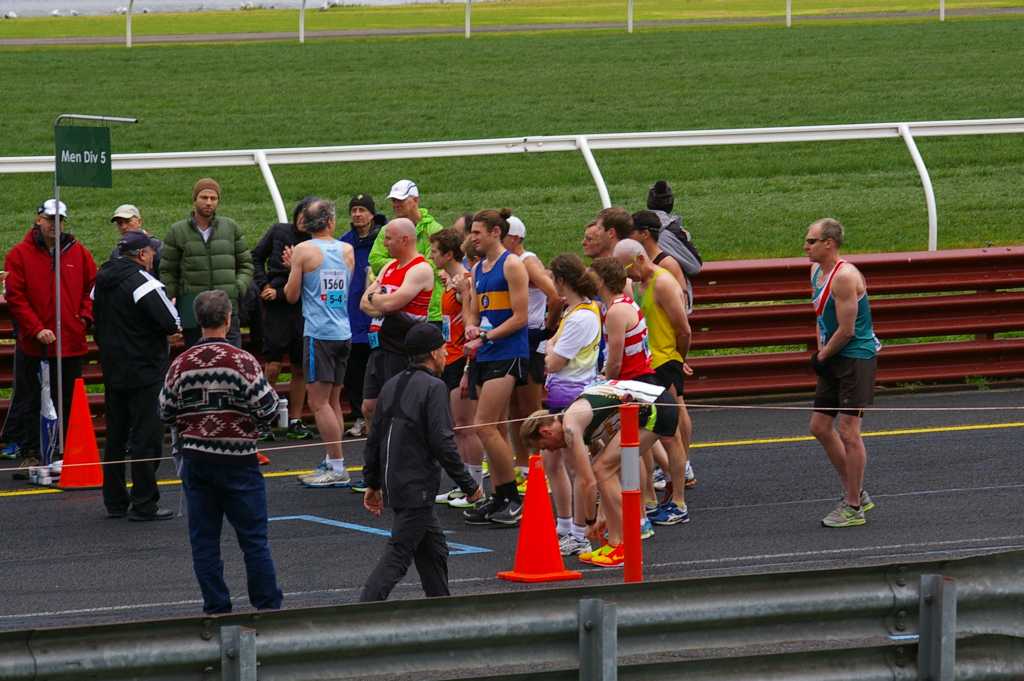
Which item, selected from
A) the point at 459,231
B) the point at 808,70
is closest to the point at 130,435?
the point at 459,231

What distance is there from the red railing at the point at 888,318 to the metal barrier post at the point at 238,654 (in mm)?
9859

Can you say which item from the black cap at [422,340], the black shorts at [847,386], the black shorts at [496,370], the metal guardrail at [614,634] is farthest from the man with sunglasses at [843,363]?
the metal guardrail at [614,634]

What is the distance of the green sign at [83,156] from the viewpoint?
13562mm

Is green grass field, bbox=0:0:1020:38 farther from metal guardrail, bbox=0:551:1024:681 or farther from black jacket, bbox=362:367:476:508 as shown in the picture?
metal guardrail, bbox=0:551:1024:681

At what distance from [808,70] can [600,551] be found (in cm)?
2990

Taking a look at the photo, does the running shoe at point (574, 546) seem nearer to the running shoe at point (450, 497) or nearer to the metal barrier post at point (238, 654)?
the running shoe at point (450, 497)

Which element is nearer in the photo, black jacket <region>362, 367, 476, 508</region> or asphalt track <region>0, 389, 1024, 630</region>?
black jacket <region>362, 367, 476, 508</region>

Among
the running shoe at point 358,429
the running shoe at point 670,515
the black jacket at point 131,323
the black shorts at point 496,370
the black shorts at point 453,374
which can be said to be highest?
the black jacket at point 131,323

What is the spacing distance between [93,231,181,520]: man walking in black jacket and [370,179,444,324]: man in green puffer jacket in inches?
63.0

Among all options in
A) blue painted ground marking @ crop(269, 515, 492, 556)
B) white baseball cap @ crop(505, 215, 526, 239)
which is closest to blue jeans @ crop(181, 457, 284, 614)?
blue painted ground marking @ crop(269, 515, 492, 556)

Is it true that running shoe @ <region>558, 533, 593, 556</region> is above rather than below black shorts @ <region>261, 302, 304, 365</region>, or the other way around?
below

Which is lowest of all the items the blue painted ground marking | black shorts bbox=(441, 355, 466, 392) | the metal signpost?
the blue painted ground marking

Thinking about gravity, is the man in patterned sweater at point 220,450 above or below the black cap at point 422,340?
below

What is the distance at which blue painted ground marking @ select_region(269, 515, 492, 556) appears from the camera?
35.3 ft
